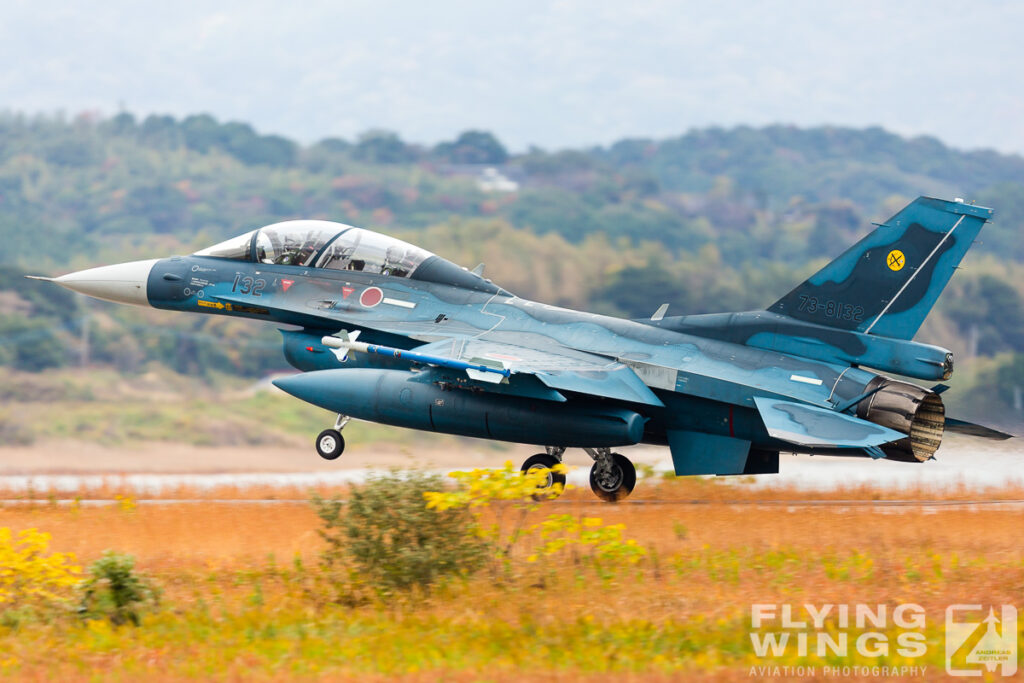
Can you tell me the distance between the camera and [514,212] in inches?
2566

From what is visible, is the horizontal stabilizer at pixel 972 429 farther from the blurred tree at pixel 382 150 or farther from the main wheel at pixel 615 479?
the blurred tree at pixel 382 150

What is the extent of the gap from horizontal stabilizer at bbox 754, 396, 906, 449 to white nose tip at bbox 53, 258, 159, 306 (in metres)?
9.18

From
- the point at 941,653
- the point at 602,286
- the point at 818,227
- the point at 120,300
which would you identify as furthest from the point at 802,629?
the point at 818,227

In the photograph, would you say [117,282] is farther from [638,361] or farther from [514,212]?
[514,212]

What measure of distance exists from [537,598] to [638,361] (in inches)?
213

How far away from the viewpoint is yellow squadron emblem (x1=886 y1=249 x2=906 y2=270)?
13820 mm

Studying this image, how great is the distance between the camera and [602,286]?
4266cm

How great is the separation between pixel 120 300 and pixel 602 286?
27345mm

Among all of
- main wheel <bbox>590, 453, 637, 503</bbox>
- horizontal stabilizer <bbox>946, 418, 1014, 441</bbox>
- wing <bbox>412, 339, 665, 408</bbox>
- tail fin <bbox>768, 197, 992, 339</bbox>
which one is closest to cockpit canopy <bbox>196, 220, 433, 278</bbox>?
wing <bbox>412, 339, 665, 408</bbox>

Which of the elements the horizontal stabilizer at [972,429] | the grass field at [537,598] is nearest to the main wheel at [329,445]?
the grass field at [537,598]

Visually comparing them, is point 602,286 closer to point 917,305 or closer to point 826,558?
point 917,305

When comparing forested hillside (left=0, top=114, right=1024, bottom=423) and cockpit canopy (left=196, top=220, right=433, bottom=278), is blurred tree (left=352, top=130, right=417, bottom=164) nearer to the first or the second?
forested hillside (left=0, top=114, right=1024, bottom=423)

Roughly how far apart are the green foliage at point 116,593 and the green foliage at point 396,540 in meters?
1.67

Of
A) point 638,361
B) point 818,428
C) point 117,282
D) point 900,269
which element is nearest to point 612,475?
point 638,361
